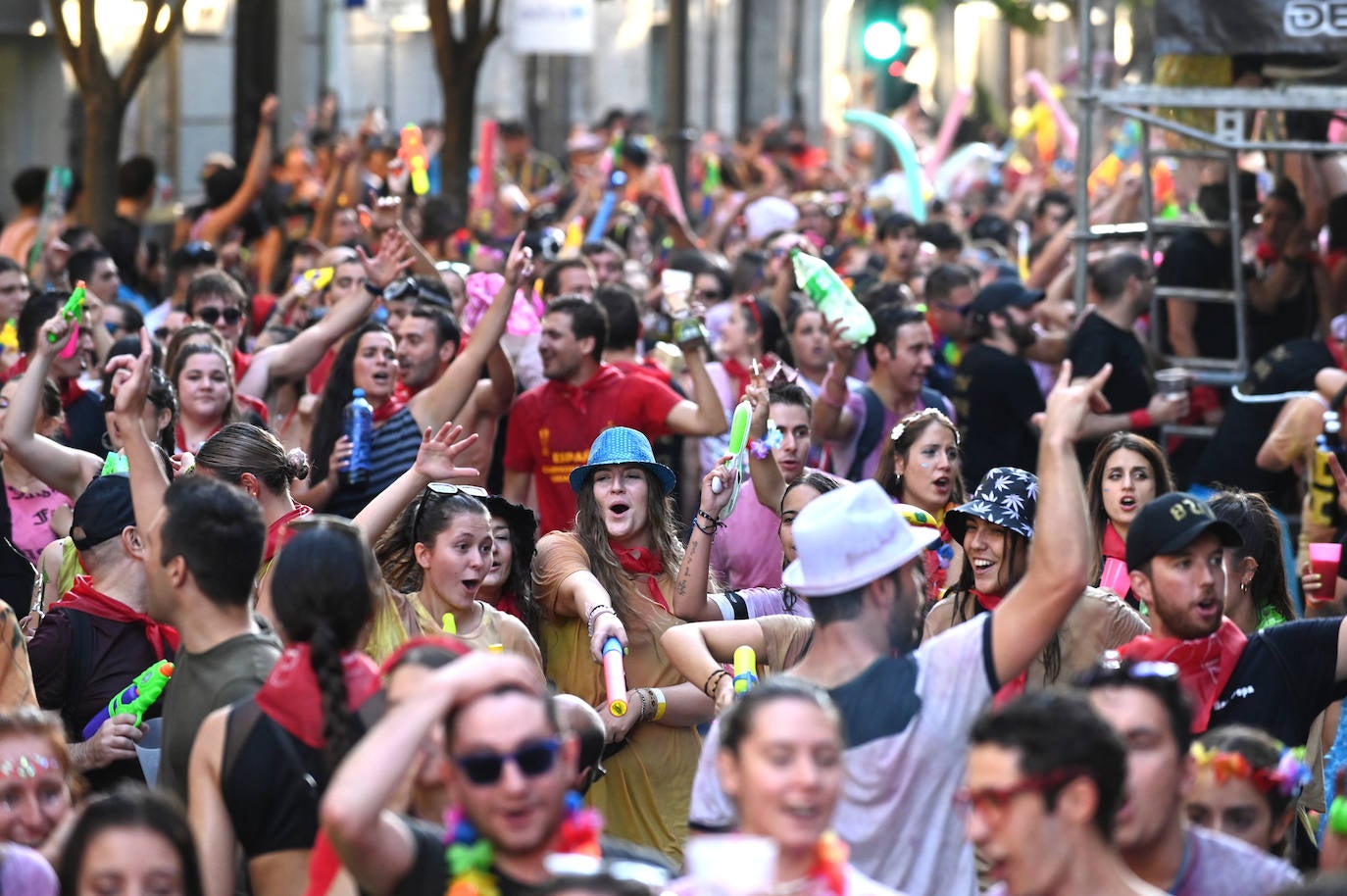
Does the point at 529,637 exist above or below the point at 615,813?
above

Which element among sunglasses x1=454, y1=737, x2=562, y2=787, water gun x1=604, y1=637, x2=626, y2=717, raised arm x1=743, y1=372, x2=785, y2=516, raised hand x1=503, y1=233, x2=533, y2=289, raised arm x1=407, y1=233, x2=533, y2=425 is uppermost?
raised hand x1=503, y1=233, x2=533, y2=289

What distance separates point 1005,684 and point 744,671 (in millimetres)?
866

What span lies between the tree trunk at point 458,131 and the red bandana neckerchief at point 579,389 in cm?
662

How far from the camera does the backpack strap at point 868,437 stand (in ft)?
30.0

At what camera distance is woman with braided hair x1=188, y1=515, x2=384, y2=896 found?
4.31m

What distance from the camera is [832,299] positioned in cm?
944

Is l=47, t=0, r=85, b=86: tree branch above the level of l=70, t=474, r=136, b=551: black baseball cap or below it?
above

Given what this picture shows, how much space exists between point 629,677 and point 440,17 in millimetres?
9600

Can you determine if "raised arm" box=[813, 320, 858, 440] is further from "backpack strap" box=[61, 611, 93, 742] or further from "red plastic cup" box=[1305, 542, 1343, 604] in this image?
"backpack strap" box=[61, 611, 93, 742]

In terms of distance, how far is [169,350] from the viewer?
8.46 metres

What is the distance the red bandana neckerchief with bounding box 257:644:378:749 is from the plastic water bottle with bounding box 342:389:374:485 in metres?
3.58

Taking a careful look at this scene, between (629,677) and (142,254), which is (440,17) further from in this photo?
(629,677)

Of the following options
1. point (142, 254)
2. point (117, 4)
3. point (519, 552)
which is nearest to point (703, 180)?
point (117, 4)

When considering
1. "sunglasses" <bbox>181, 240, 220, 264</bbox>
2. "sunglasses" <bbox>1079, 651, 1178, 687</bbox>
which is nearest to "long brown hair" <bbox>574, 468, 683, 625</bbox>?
"sunglasses" <bbox>1079, 651, 1178, 687</bbox>
